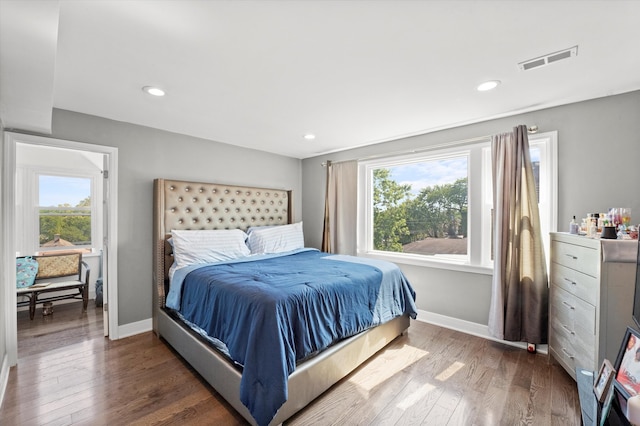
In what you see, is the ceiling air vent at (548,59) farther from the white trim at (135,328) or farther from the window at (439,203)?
the white trim at (135,328)

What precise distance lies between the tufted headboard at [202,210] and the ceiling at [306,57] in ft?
2.83

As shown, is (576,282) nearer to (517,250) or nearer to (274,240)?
(517,250)

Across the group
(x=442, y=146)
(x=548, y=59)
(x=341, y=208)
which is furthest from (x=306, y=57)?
(x=341, y=208)

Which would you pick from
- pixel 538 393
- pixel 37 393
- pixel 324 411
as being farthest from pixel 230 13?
pixel 538 393

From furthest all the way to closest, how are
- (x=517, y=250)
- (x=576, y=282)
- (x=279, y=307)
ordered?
(x=517, y=250), (x=576, y=282), (x=279, y=307)

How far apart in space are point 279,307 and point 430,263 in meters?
2.27

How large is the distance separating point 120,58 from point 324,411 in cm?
259

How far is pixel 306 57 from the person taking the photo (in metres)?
1.74

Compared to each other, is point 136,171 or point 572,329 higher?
point 136,171

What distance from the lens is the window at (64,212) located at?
4.06 m

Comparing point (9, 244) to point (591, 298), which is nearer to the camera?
point (591, 298)

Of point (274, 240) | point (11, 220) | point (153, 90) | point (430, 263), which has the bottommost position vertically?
point (430, 263)

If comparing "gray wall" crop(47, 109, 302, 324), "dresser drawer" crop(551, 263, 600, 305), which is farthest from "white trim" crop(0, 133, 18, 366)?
"dresser drawer" crop(551, 263, 600, 305)

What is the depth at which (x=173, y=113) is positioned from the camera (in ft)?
8.89
